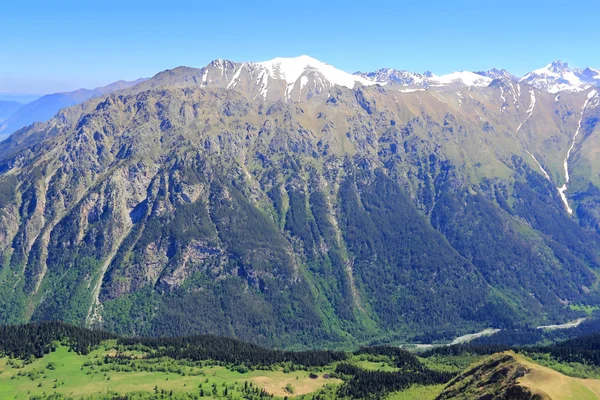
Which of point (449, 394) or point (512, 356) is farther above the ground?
point (512, 356)

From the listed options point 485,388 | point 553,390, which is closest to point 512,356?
point 485,388

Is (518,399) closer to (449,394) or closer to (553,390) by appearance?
(553,390)

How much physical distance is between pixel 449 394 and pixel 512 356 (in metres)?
24.7

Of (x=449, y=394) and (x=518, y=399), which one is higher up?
(x=518, y=399)

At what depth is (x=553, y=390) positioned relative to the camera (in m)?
152

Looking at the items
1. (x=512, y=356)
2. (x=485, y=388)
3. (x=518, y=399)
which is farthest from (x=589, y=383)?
(x=518, y=399)

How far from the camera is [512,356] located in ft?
625

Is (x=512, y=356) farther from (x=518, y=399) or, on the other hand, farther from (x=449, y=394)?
(x=518, y=399)

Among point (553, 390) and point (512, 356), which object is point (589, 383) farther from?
point (553, 390)

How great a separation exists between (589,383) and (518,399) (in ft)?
175

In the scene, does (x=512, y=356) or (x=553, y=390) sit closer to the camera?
(x=553, y=390)

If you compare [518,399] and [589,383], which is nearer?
[518,399]

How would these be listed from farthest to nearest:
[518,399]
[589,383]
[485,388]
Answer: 1. [589,383]
2. [485,388]
3. [518,399]

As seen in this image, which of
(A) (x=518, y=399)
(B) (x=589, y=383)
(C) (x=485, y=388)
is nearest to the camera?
(A) (x=518, y=399)
